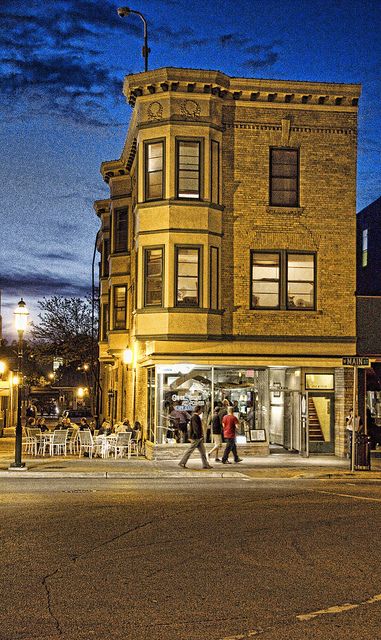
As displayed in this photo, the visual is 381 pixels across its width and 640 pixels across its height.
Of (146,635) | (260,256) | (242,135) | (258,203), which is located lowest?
(146,635)

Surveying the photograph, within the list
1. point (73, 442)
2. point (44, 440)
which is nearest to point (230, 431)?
point (44, 440)

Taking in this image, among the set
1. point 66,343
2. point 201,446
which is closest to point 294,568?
point 201,446

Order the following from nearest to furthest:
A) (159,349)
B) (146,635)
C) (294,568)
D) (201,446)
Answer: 1. (146,635)
2. (294,568)
3. (201,446)
4. (159,349)

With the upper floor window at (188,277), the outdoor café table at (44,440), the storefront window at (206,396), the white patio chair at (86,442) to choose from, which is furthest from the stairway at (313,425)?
the outdoor café table at (44,440)

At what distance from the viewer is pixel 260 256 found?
28.1 m

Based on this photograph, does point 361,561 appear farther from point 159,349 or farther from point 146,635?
point 159,349

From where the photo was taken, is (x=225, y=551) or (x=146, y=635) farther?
(x=225, y=551)

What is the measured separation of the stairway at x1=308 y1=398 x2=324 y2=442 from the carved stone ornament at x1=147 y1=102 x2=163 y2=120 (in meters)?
10.2

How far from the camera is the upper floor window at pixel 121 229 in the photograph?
118 feet

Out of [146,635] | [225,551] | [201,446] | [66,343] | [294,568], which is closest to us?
[146,635]

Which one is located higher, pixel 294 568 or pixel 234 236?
pixel 234 236

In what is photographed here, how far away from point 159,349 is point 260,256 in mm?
4492

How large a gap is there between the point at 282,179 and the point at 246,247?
254 centimetres

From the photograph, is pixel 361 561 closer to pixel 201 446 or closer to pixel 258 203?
pixel 201 446
